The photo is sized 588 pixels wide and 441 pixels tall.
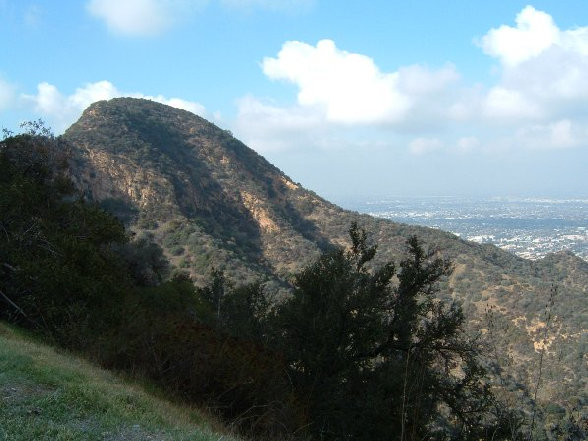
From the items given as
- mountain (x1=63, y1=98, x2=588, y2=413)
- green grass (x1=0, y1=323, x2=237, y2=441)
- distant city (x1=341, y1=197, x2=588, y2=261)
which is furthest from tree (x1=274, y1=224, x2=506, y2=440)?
distant city (x1=341, y1=197, x2=588, y2=261)

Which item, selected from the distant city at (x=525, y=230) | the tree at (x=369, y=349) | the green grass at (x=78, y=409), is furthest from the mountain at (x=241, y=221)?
the green grass at (x=78, y=409)

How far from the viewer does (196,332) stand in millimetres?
A: 8734

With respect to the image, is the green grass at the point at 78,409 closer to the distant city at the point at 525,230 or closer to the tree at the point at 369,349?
the tree at the point at 369,349

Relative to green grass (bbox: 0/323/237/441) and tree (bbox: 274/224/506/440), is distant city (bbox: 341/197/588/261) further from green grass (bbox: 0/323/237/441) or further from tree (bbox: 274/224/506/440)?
green grass (bbox: 0/323/237/441)

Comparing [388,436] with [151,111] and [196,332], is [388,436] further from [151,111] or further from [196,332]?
[151,111]

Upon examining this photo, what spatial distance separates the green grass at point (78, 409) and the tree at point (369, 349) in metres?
4.23

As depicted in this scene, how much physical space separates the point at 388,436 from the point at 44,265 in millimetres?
8780

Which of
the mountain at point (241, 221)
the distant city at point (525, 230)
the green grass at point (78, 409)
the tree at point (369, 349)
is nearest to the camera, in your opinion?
the green grass at point (78, 409)

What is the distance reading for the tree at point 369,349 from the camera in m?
10.3

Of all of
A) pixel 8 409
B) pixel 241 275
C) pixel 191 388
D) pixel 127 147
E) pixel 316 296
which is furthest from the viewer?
pixel 127 147

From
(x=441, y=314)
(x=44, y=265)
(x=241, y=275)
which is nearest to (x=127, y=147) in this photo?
(x=241, y=275)

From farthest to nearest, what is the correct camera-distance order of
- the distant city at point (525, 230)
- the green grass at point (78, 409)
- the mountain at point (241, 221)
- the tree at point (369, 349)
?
the distant city at point (525, 230)
the mountain at point (241, 221)
the tree at point (369, 349)
the green grass at point (78, 409)

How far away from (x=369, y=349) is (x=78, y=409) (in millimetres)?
7762

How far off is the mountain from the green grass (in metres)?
20.6
